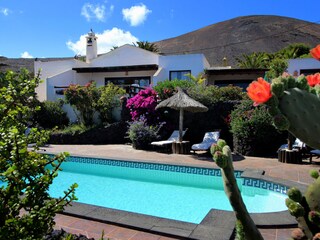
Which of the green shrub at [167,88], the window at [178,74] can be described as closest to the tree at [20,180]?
the green shrub at [167,88]

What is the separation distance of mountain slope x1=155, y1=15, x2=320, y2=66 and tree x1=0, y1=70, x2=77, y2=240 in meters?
80.3

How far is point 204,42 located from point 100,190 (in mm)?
105215

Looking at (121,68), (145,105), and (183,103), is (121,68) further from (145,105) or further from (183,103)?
(183,103)

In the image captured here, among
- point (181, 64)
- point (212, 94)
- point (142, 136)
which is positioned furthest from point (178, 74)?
point (142, 136)

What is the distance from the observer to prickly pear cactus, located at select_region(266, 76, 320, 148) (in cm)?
161

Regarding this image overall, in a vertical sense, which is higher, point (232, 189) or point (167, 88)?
point (167, 88)

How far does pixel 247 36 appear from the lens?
106000 millimetres

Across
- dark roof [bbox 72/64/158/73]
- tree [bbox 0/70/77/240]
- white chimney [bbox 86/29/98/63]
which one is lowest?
tree [bbox 0/70/77/240]

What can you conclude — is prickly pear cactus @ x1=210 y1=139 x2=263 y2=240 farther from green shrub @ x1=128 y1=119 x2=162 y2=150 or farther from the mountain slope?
the mountain slope

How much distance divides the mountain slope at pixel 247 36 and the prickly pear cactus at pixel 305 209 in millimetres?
80982

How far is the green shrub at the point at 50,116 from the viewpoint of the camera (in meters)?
20.3

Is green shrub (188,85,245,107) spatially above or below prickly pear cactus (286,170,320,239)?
above

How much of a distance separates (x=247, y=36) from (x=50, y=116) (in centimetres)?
9817

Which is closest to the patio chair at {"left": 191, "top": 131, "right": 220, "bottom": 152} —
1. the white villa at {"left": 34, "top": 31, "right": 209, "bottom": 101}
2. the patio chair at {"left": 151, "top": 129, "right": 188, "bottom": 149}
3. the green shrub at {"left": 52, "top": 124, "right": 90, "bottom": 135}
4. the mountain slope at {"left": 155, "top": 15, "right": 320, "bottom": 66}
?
the patio chair at {"left": 151, "top": 129, "right": 188, "bottom": 149}
